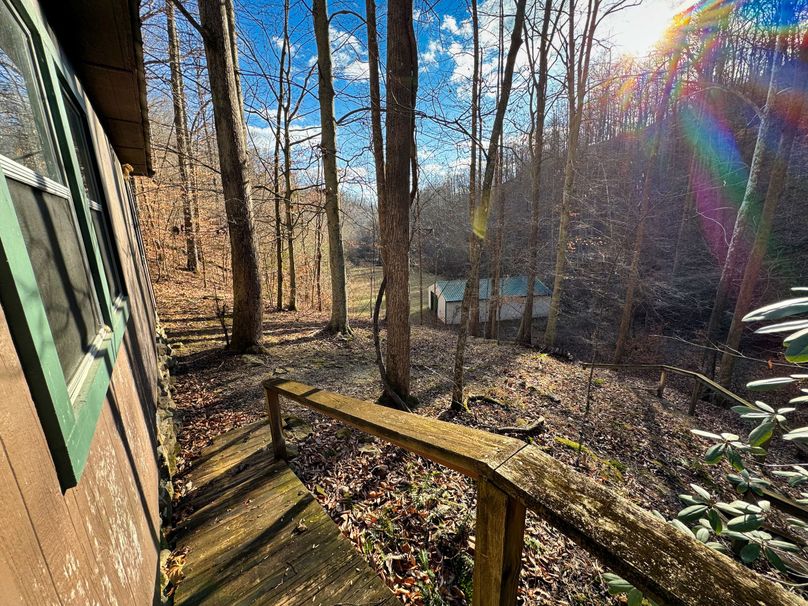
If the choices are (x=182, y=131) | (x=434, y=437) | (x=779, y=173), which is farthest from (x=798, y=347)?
(x=182, y=131)

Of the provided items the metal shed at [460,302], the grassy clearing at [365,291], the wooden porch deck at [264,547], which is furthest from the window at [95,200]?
the metal shed at [460,302]

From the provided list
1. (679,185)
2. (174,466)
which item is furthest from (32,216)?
(679,185)

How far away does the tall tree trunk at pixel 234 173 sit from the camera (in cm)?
497

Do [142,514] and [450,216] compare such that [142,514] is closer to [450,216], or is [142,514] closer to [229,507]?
[229,507]

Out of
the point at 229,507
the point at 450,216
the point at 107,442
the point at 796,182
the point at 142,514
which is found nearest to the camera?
the point at 107,442

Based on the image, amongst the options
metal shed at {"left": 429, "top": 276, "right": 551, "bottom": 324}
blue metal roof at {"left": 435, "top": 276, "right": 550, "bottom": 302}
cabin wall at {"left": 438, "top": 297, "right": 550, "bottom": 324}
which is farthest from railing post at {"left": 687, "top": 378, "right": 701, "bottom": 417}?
cabin wall at {"left": 438, "top": 297, "right": 550, "bottom": 324}

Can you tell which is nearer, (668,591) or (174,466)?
(668,591)

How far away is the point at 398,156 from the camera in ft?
12.8

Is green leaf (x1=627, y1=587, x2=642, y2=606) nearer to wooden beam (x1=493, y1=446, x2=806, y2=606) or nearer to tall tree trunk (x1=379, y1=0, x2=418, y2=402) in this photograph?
wooden beam (x1=493, y1=446, x2=806, y2=606)

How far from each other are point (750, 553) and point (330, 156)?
8.27m

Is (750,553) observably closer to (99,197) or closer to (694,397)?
(99,197)

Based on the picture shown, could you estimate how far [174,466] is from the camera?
9.89ft

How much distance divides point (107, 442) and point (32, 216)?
100cm

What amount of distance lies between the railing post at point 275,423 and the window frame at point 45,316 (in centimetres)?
120
